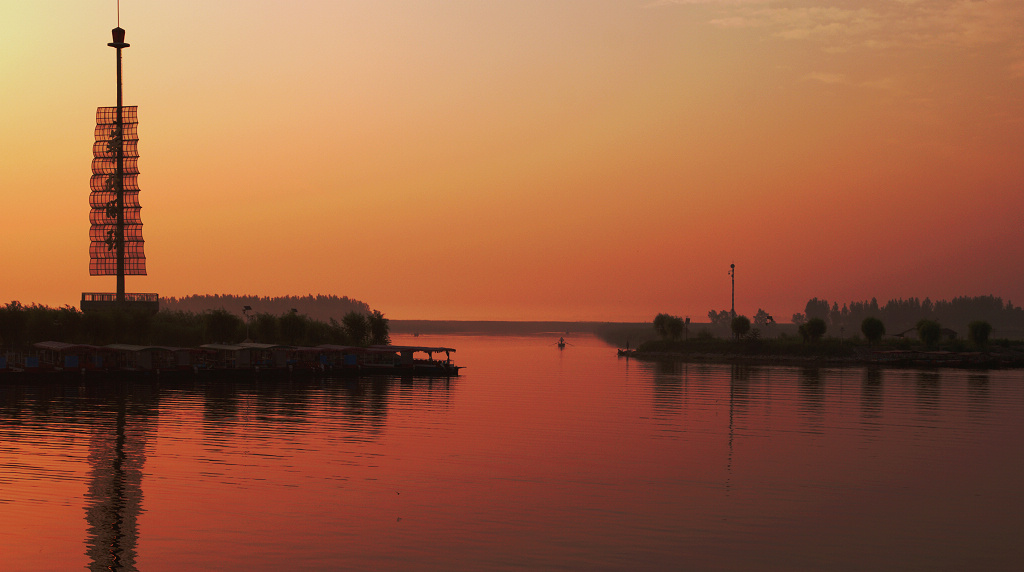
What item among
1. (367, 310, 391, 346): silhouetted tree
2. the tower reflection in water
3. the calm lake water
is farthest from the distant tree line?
the tower reflection in water

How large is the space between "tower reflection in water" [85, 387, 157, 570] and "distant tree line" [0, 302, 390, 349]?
6627cm

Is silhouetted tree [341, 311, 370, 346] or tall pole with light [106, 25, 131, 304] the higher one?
tall pole with light [106, 25, 131, 304]

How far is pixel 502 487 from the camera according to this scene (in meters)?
38.7

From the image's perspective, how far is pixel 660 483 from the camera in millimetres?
40188

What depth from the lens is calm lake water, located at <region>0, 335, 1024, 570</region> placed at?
27375mm

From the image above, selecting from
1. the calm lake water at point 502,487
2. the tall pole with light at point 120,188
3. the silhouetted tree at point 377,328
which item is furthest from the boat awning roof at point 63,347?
the silhouetted tree at point 377,328

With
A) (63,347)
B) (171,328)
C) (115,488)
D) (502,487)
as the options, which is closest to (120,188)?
(171,328)

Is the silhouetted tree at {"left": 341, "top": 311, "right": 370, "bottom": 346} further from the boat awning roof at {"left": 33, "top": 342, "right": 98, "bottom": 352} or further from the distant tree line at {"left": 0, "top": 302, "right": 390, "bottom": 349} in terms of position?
the boat awning roof at {"left": 33, "top": 342, "right": 98, "bottom": 352}

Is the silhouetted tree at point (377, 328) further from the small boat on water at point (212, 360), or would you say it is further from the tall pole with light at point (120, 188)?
the tall pole with light at point (120, 188)

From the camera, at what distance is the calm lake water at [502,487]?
27375 mm

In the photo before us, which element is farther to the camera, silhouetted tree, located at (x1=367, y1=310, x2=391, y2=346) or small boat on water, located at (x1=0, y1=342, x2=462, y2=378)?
silhouetted tree, located at (x1=367, y1=310, x2=391, y2=346)

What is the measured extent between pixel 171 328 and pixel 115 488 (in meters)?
111

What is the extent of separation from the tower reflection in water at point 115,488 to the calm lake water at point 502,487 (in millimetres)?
138

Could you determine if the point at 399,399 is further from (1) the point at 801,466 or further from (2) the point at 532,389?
(1) the point at 801,466
